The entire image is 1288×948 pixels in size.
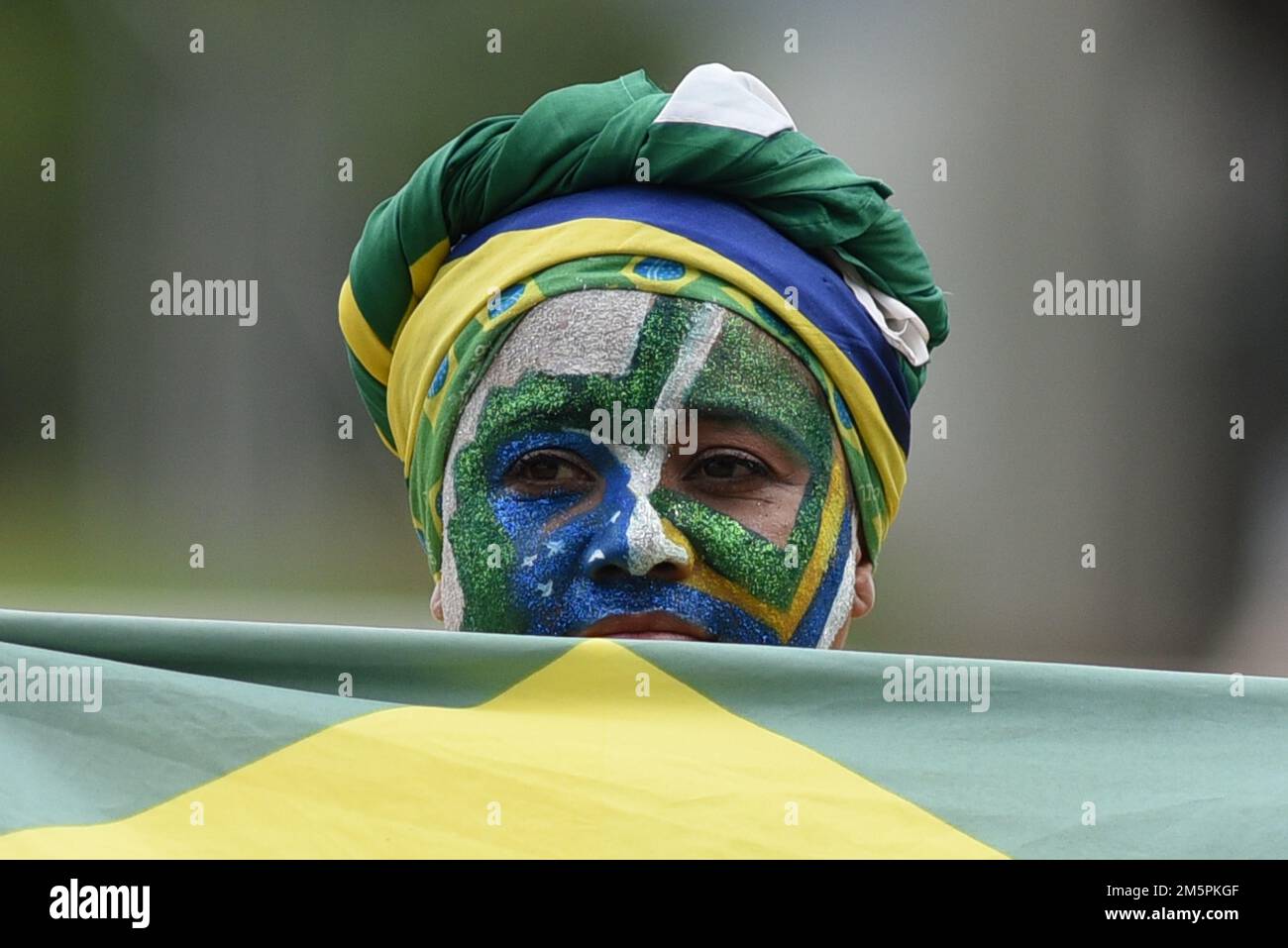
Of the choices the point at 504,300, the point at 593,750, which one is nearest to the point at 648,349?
the point at 504,300

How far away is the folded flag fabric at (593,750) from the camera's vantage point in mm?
1762

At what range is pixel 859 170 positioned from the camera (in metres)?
4.86

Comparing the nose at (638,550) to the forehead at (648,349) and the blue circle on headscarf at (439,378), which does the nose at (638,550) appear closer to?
the forehead at (648,349)

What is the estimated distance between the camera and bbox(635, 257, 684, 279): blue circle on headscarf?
2816 mm

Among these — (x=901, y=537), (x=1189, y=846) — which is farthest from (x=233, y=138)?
(x=1189, y=846)

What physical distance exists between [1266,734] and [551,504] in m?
1.06

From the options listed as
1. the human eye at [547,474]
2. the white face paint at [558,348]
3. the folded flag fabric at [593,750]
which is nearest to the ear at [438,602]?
the white face paint at [558,348]

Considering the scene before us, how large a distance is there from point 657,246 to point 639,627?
2.04ft

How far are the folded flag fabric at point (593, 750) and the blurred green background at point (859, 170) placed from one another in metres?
2.58

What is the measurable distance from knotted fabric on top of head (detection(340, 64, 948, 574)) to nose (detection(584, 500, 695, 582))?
39 cm

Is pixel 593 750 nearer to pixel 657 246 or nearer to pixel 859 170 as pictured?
pixel 657 246

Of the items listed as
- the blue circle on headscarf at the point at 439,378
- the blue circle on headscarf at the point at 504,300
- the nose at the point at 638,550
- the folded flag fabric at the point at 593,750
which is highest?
the blue circle on headscarf at the point at 504,300

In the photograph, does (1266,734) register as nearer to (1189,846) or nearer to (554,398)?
(1189,846)

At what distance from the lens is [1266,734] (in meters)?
2.07
